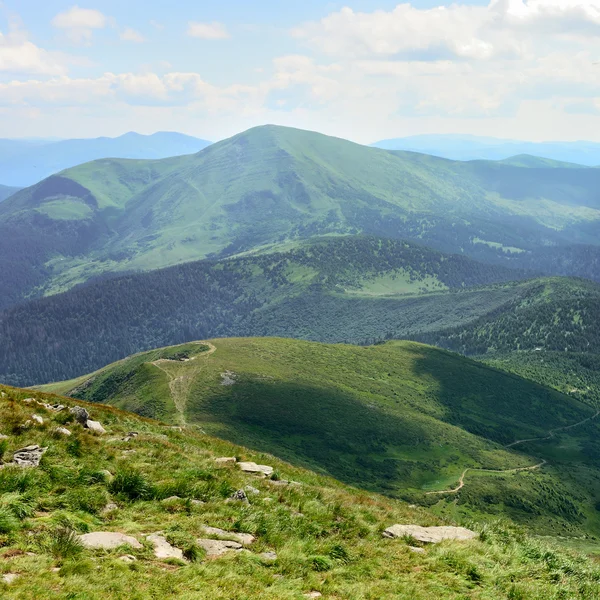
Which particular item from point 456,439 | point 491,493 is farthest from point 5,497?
point 456,439

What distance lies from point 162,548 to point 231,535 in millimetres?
2880

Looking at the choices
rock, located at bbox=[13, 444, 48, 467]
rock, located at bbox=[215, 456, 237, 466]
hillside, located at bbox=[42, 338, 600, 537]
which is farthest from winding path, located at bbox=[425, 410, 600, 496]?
rock, located at bbox=[13, 444, 48, 467]

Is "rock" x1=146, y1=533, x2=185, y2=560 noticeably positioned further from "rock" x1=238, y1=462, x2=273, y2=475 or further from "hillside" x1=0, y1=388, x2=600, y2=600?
"rock" x1=238, y1=462, x2=273, y2=475

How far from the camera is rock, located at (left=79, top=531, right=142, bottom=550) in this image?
16.3m

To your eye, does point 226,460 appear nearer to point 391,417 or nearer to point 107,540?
point 107,540

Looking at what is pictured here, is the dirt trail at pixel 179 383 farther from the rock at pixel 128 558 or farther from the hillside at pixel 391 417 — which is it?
the rock at pixel 128 558

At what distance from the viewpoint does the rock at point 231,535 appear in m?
18.8

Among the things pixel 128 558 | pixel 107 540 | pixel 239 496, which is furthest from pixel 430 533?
pixel 107 540

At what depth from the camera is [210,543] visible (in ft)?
59.6

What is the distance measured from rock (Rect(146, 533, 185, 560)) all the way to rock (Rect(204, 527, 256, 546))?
177cm

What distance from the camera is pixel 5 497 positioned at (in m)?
17.5

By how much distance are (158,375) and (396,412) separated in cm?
6323

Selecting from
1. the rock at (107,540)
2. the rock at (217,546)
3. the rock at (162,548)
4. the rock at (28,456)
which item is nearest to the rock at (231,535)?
the rock at (217,546)

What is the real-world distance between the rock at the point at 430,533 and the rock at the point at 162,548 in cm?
947
